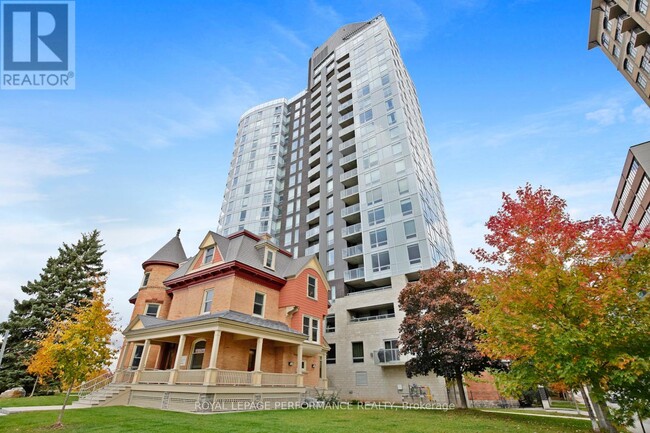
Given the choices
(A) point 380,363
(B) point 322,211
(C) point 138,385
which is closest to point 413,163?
(B) point 322,211

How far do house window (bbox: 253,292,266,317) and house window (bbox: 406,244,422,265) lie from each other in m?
18.4

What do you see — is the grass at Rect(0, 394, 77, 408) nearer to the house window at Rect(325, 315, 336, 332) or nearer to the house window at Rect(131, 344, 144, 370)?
the house window at Rect(131, 344, 144, 370)

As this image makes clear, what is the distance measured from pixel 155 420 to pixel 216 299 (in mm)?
9229

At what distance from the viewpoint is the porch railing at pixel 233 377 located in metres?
15.5

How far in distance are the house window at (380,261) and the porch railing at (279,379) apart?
18.8m

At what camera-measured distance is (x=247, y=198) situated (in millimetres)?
57562

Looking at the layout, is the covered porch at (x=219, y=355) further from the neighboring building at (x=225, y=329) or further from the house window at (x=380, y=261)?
the house window at (x=380, y=261)

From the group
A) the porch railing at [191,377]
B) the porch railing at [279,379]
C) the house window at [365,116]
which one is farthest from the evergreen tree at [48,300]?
the house window at [365,116]

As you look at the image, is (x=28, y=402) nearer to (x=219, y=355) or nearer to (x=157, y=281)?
(x=157, y=281)

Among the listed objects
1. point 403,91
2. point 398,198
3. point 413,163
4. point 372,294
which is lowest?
point 372,294

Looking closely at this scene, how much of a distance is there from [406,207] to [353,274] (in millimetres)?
10487

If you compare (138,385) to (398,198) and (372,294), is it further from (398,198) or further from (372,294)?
(398,198)

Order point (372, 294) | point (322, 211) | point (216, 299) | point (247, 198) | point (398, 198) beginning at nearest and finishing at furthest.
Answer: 1. point (216, 299)
2. point (372, 294)
3. point (398, 198)
4. point (322, 211)
5. point (247, 198)

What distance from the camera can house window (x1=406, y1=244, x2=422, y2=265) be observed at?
33619 millimetres
